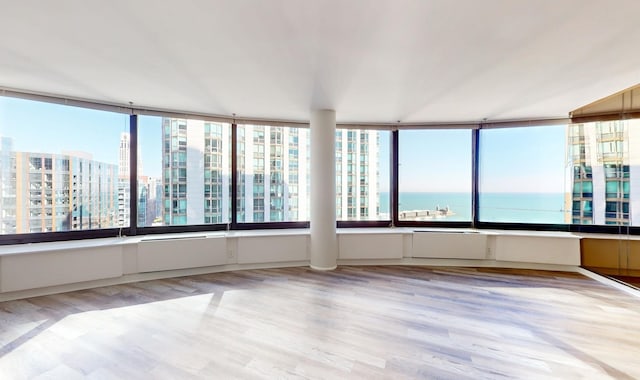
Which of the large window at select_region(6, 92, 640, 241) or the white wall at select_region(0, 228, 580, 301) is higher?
the large window at select_region(6, 92, 640, 241)

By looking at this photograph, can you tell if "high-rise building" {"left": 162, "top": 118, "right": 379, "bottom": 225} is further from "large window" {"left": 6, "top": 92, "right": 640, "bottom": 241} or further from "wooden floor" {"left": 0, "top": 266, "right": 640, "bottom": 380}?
→ "wooden floor" {"left": 0, "top": 266, "right": 640, "bottom": 380}

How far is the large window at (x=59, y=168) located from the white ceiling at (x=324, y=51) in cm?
37

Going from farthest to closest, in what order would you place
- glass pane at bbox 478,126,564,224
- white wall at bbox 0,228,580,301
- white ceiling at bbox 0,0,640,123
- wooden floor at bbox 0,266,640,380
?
glass pane at bbox 478,126,564,224
white wall at bbox 0,228,580,301
wooden floor at bbox 0,266,640,380
white ceiling at bbox 0,0,640,123

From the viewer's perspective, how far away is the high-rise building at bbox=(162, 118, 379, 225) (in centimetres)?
414

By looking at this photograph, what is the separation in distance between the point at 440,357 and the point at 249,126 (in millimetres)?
4073

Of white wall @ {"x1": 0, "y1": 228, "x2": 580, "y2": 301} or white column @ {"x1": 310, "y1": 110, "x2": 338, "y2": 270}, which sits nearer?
white wall @ {"x1": 0, "y1": 228, "x2": 580, "y2": 301}

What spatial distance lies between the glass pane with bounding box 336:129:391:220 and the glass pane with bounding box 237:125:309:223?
2.24 ft

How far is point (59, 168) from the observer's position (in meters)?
3.44

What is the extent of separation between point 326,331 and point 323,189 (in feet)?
7.20

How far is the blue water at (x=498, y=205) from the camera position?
Result: 14.2 feet

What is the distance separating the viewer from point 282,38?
204 cm

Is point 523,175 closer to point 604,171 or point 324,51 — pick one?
point 604,171

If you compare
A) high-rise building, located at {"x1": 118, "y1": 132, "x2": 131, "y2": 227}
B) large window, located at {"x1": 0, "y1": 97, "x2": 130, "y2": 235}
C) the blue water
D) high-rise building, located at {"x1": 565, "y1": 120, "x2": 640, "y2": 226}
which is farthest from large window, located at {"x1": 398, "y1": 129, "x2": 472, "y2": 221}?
large window, located at {"x1": 0, "y1": 97, "x2": 130, "y2": 235}

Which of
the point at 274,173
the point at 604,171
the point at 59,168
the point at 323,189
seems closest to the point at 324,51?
the point at 323,189
